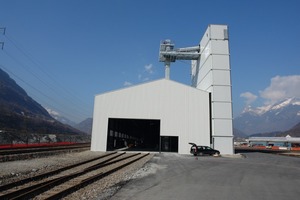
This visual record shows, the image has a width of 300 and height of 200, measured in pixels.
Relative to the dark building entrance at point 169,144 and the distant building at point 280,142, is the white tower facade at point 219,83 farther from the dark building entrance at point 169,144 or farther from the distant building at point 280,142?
the distant building at point 280,142

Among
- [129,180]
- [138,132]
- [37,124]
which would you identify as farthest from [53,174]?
[37,124]

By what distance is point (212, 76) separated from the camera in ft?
121

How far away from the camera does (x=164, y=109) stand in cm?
3462

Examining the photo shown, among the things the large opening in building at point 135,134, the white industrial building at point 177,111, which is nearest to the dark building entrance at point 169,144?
the white industrial building at point 177,111

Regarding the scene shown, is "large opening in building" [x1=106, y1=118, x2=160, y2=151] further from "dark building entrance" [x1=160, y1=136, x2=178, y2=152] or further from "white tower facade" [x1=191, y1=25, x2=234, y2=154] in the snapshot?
"white tower facade" [x1=191, y1=25, x2=234, y2=154]

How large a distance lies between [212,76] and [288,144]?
2974 inches

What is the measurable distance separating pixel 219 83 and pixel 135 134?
34494 millimetres

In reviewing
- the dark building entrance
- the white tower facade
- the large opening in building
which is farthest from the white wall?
the large opening in building

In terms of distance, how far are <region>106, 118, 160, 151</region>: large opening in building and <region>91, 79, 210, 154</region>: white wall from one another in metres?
4.58

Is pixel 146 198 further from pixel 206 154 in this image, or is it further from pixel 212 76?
pixel 212 76

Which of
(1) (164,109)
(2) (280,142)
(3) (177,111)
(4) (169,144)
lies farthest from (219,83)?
(2) (280,142)

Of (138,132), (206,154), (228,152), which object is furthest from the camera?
(138,132)

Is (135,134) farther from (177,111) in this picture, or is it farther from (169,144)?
(177,111)

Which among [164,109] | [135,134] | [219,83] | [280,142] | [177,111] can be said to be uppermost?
[219,83]
